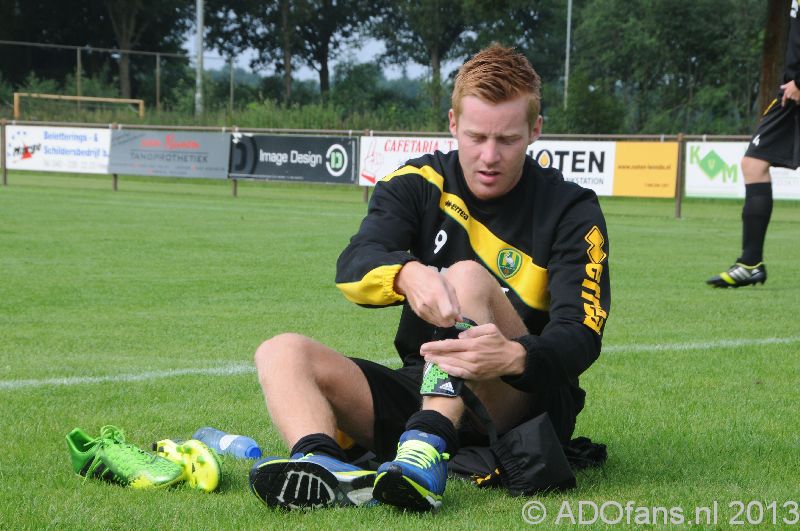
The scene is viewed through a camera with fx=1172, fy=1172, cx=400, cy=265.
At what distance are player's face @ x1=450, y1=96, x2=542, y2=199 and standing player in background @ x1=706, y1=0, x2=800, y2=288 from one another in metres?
5.26

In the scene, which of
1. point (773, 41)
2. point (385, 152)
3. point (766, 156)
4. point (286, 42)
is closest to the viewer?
point (766, 156)

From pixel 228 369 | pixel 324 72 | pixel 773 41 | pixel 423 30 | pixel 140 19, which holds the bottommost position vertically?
pixel 228 369

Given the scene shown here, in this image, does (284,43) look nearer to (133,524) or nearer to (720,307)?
(720,307)

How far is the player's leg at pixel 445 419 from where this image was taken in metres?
3.13

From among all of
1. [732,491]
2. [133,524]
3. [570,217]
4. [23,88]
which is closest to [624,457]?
[732,491]

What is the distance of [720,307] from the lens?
862 cm

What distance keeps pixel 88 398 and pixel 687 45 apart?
5779 centimetres

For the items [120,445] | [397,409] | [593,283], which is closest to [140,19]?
[120,445]

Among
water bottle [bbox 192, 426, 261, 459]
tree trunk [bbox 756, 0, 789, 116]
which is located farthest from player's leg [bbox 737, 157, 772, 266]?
tree trunk [bbox 756, 0, 789, 116]

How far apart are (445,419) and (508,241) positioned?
0.68 m

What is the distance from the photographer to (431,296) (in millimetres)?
3152

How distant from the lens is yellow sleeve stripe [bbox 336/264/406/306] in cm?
332

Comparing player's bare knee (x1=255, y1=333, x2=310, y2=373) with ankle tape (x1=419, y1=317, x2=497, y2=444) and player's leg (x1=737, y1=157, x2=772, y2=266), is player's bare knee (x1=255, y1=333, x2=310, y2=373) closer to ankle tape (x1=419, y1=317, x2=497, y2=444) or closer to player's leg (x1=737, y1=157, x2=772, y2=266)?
ankle tape (x1=419, y1=317, x2=497, y2=444)

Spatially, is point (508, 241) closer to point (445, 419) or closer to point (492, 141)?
point (492, 141)
